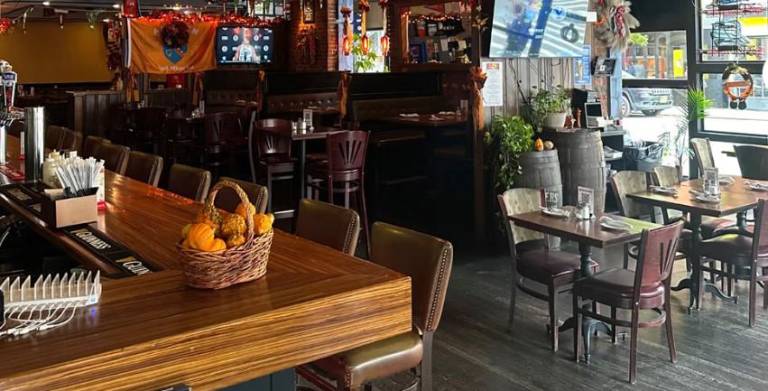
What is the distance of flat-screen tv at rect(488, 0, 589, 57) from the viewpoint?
21.1ft

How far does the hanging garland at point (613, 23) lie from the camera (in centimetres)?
743

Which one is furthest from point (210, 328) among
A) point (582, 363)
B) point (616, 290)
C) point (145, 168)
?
point (145, 168)

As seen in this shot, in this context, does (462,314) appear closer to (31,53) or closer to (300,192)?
(300,192)

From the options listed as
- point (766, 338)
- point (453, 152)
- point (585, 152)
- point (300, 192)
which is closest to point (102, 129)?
point (300, 192)

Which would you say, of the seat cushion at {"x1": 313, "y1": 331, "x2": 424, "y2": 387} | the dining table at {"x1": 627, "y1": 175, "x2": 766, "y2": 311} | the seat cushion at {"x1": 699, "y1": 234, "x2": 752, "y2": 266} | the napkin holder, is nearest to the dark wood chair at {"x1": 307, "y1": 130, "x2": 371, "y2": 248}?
the dining table at {"x1": 627, "y1": 175, "x2": 766, "y2": 311}

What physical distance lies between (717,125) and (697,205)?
12.2 ft

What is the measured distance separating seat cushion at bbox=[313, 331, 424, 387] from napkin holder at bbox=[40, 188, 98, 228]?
1.11 m

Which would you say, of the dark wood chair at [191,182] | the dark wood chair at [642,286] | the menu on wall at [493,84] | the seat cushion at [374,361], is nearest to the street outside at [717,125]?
the menu on wall at [493,84]

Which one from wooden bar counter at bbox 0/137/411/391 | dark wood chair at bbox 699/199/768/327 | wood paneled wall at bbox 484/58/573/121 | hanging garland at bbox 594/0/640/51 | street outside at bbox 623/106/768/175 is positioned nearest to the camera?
wooden bar counter at bbox 0/137/411/391

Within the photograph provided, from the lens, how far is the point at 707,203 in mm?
4793

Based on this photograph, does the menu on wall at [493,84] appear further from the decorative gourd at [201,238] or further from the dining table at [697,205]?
the decorative gourd at [201,238]

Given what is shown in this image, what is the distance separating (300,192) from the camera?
6.89 meters

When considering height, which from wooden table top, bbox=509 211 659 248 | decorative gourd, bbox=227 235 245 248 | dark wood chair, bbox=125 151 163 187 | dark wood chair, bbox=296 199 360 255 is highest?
dark wood chair, bbox=125 151 163 187

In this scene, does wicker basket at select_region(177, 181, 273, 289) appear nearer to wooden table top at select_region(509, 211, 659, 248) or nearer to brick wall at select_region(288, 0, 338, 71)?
wooden table top at select_region(509, 211, 659, 248)
